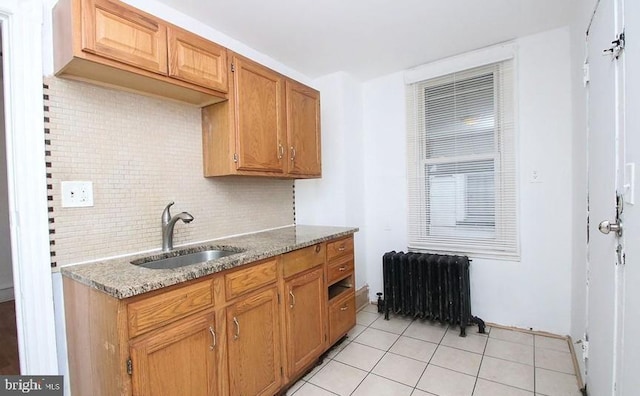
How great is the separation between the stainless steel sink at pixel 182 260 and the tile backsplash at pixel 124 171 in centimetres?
13

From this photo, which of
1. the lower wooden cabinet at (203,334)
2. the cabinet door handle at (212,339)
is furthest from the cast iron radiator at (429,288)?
the cabinet door handle at (212,339)

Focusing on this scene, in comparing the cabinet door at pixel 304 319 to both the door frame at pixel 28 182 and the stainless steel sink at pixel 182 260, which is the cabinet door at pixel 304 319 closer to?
the stainless steel sink at pixel 182 260

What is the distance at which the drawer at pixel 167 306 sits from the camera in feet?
3.62

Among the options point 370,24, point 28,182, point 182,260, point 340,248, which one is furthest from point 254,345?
point 370,24

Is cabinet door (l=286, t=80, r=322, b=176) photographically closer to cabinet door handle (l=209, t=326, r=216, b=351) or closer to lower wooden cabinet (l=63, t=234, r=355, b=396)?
lower wooden cabinet (l=63, t=234, r=355, b=396)

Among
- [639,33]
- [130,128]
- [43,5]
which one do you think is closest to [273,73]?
[130,128]

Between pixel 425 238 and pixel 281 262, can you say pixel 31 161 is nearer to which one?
pixel 281 262

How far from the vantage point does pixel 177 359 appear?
1239 mm

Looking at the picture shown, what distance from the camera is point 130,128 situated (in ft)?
5.52

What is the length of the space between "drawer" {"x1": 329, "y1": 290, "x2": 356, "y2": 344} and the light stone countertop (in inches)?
22.4

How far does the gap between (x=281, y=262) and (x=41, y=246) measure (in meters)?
1.13

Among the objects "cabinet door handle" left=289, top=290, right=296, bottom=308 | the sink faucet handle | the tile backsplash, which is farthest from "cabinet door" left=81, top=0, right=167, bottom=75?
"cabinet door handle" left=289, top=290, right=296, bottom=308

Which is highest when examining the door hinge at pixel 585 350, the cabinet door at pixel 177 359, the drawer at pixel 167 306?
the drawer at pixel 167 306

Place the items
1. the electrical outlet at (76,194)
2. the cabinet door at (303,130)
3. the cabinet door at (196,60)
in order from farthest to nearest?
the cabinet door at (303,130) → the cabinet door at (196,60) → the electrical outlet at (76,194)
